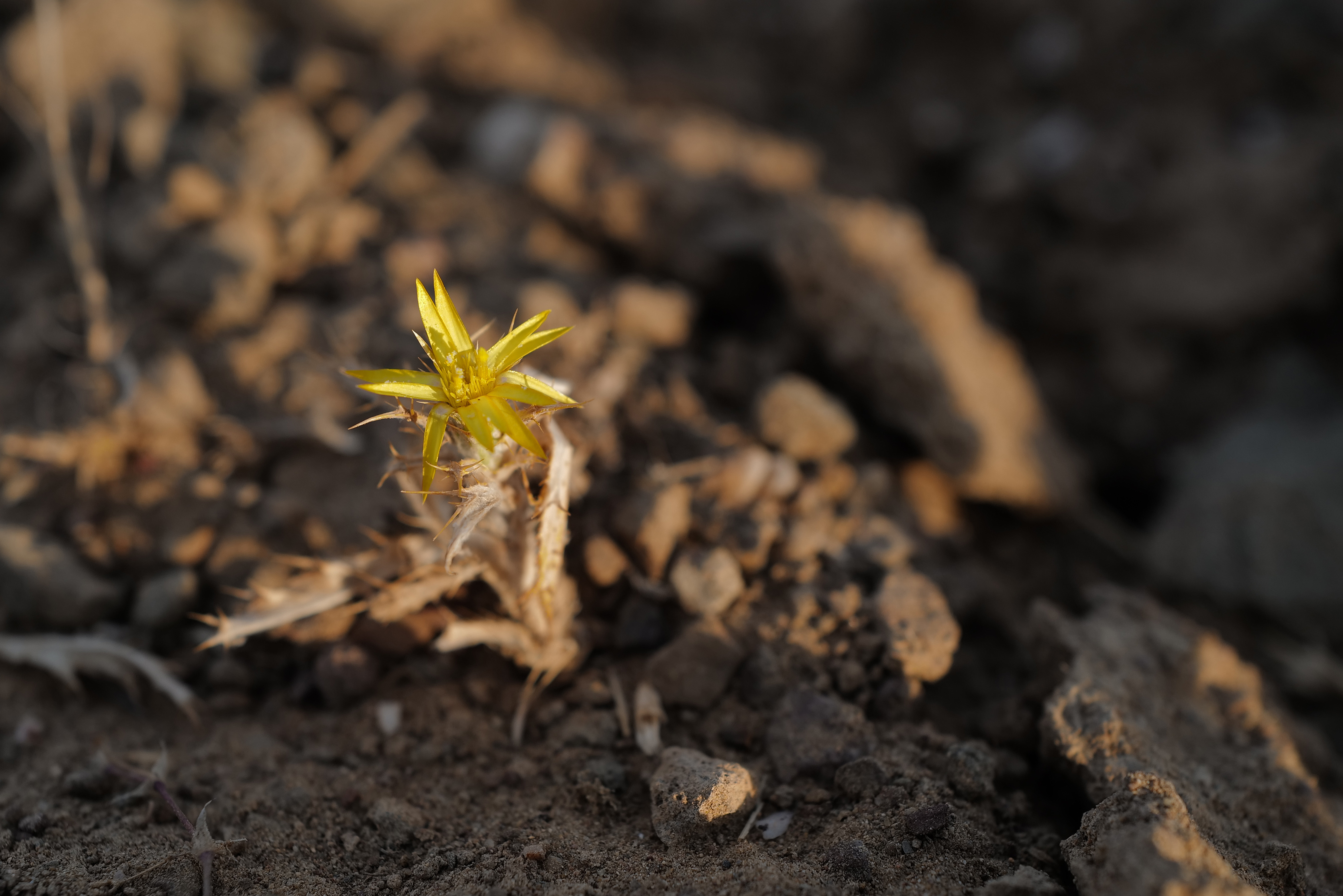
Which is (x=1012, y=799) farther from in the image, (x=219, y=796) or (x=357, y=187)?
(x=357, y=187)

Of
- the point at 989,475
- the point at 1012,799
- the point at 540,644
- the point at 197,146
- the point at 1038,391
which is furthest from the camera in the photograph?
the point at 1038,391

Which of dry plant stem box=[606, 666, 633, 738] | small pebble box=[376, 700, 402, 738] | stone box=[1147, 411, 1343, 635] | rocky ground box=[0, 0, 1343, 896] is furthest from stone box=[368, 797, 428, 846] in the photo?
stone box=[1147, 411, 1343, 635]

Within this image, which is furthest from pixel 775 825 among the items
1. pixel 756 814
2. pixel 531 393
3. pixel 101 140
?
pixel 101 140

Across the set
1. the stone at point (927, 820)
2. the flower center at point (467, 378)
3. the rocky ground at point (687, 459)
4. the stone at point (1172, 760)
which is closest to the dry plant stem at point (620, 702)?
the rocky ground at point (687, 459)

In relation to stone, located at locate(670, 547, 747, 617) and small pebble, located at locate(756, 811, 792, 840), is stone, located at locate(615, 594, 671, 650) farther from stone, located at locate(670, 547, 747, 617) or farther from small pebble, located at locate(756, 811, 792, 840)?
small pebble, located at locate(756, 811, 792, 840)

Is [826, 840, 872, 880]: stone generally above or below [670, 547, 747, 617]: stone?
below

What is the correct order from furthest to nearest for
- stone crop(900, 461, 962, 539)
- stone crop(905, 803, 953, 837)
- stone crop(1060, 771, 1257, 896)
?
stone crop(900, 461, 962, 539)
stone crop(905, 803, 953, 837)
stone crop(1060, 771, 1257, 896)

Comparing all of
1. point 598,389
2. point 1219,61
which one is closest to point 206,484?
point 598,389
